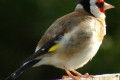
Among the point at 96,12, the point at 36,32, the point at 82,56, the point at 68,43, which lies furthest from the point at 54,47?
the point at 36,32

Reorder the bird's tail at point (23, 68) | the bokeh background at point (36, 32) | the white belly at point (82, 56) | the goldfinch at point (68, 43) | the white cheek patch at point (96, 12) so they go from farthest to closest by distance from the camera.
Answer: the bokeh background at point (36, 32) < the white cheek patch at point (96, 12) < the white belly at point (82, 56) < the goldfinch at point (68, 43) < the bird's tail at point (23, 68)

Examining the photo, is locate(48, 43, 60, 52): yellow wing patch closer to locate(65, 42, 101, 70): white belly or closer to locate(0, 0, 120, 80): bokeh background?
locate(65, 42, 101, 70): white belly

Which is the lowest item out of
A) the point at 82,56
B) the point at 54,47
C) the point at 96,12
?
the point at 82,56

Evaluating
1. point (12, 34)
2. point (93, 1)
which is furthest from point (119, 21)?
point (93, 1)

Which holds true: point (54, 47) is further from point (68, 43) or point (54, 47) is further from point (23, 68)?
point (23, 68)

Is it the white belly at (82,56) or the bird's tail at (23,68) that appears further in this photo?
the white belly at (82,56)

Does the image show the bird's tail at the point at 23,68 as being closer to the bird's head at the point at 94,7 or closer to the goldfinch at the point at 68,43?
the goldfinch at the point at 68,43

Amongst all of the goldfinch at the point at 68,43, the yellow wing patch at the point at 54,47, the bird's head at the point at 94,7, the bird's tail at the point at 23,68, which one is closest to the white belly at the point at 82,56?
the goldfinch at the point at 68,43

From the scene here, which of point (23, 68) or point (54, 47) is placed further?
point (54, 47)
